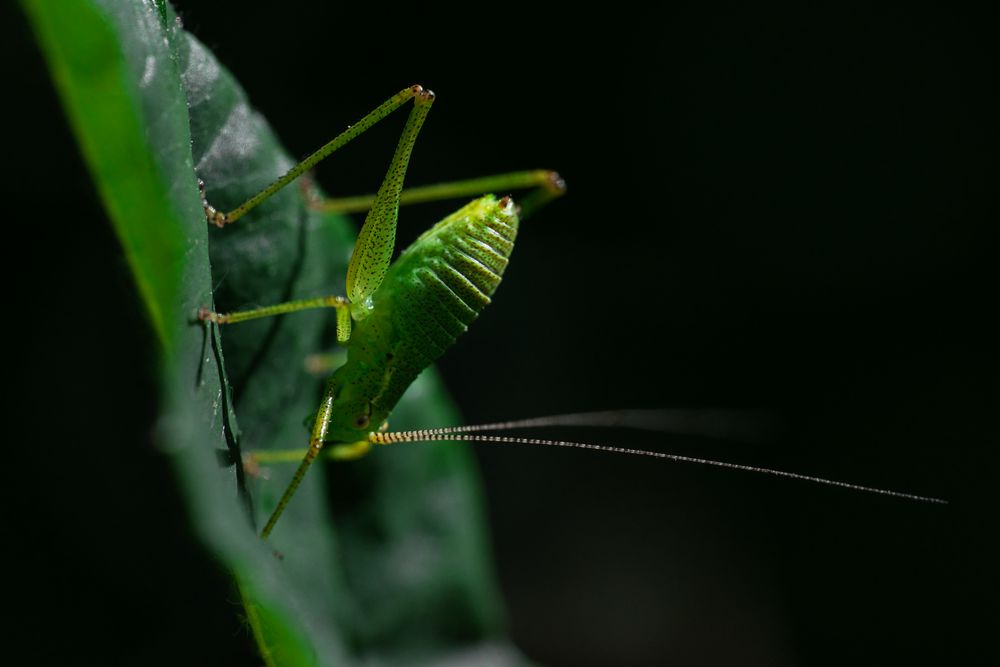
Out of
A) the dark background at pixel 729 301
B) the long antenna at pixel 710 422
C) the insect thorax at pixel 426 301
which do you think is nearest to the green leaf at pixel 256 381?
the insect thorax at pixel 426 301

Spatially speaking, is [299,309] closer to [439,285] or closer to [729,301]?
[439,285]

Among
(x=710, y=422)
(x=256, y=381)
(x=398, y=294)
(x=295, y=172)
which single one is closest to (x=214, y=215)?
(x=295, y=172)

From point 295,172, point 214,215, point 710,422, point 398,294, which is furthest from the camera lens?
point 710,422

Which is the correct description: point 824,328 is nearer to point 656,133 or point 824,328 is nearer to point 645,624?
point 656,133

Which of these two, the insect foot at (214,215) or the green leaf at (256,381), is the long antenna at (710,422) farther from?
the insect foot at (214,215)

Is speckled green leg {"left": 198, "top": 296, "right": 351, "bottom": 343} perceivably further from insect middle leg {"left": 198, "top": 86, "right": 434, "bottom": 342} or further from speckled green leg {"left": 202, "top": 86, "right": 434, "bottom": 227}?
speckled green leg {"left": 202, "top": 86, "right": 434, "bottom": 227}

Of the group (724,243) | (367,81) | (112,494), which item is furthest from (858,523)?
(112,494)
